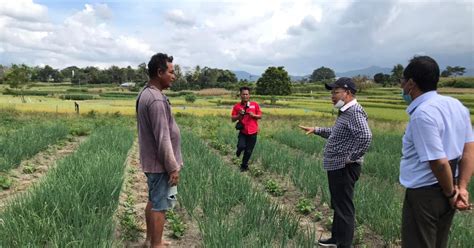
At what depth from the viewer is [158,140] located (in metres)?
2.89

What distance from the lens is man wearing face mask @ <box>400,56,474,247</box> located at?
219 cm

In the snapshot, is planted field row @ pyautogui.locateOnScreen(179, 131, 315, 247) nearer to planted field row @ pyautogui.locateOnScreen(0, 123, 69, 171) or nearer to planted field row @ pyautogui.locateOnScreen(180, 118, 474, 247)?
planted field row @ pyautogui.locateOnScreen(180, 118, 474, 247)

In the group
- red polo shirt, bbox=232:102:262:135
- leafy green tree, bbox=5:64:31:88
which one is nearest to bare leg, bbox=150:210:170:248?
red polo shirt, bbox=232:102:262:135

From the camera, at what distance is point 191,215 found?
12.8 ft

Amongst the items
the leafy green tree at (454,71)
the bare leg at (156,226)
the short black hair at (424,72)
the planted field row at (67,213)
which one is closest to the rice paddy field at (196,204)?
the planted field row at (67,213)

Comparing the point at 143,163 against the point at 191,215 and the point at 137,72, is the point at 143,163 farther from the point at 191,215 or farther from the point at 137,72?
the point at 137,72

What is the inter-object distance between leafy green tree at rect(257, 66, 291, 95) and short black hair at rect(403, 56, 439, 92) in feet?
140

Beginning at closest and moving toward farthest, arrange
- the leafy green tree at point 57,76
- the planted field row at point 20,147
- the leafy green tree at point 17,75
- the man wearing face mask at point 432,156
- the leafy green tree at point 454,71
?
1. the man wearing face mask at point 432,156
2. the planted field row at point 20,147
3. the leafy green tree at point 17,75
4. the leafy green tree at point 454,71
5. the leafy green tree at point 57,76

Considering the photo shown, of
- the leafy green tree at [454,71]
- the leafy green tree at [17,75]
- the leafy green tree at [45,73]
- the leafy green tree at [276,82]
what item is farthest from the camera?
the leafy green tree at [45,73]

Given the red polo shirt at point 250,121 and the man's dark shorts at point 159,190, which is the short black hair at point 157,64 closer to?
the man's dark shorts at point 159,190

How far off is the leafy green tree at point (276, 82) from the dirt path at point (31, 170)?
3748 cm

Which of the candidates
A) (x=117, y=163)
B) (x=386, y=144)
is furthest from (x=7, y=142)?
(x=386, y=144)

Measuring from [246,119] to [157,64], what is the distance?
4.01 metres

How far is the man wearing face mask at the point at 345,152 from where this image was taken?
3.30m
